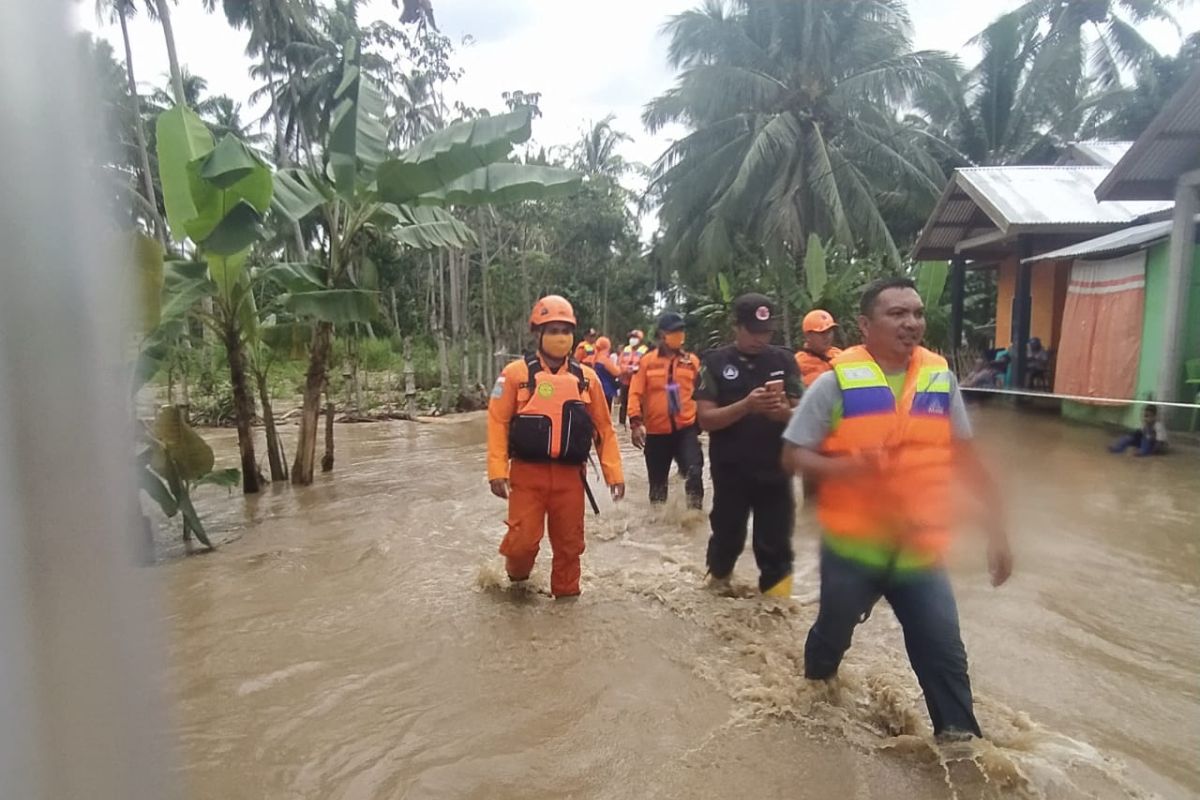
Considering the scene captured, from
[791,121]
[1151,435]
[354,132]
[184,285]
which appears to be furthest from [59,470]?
[791,121]

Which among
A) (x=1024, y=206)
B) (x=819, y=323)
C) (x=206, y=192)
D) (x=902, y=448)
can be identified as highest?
(x=1024, y=206)

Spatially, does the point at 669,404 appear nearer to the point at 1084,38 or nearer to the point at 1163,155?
the point at 1163,155

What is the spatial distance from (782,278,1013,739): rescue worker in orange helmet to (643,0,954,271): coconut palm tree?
18.8 meters

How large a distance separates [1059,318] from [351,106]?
12.1 metres

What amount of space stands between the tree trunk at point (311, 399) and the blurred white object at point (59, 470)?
8.68 metres

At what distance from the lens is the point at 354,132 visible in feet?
25.2

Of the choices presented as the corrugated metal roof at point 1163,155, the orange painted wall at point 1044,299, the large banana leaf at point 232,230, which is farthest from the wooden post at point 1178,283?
the large banana leaf at point 232,230

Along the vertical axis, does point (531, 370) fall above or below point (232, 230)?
below

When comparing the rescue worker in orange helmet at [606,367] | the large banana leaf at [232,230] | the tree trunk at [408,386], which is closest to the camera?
the large banana leaf at [232,230]

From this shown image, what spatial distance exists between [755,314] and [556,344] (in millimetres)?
1114

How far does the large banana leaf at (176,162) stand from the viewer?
6.84m

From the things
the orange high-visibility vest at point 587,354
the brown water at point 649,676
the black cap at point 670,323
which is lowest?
the brown water at point 649,676

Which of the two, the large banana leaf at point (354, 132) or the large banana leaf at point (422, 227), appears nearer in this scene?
the large banana leaf at point (354, 132)

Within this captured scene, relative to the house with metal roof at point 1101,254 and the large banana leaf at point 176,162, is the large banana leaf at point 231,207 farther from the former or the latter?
the house with metal roof at point 1101,254
